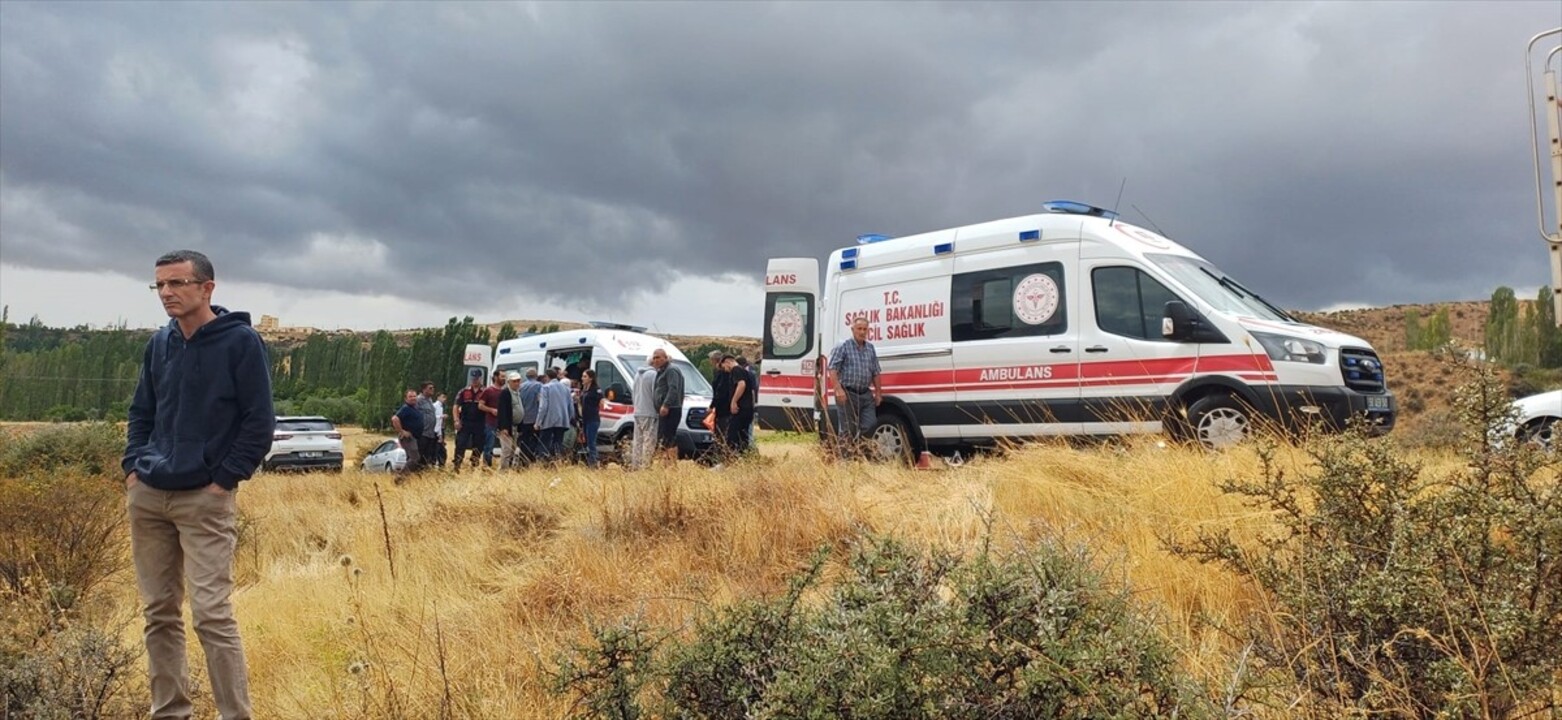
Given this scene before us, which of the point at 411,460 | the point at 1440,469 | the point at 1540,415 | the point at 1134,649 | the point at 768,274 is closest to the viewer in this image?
the point at 1134,649

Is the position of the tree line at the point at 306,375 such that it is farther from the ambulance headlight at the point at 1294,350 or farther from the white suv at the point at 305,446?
the ambulance headlight at the point at 1294,350

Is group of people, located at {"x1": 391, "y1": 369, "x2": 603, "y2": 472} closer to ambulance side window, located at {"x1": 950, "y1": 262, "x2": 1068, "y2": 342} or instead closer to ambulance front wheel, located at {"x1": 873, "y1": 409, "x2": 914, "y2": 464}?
ambulance front wheel, located at {"x1": 873, "y1": 409, "x2": 914, "y2": 464}

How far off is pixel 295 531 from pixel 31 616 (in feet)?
13.1

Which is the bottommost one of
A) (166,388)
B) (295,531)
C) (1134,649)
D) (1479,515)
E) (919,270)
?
(295,531)

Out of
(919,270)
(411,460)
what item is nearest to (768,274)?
(919,270)

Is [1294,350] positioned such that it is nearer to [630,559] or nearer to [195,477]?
[630,559]

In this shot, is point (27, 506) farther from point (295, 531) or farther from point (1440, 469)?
point (1440, 469)

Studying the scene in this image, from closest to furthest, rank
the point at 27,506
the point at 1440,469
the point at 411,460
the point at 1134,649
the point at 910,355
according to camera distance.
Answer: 1. the point at 1134,649
2. the point at 1440,469
3. the point at 27,506
4. the point at 910,355
5. the point at 411,460

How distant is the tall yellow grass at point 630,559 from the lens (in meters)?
3.57

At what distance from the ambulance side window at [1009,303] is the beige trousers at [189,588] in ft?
22.3

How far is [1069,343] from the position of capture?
8.59 m

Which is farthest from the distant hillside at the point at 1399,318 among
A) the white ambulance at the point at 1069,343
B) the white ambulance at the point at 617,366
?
the white ambulance at the point at 1069,343

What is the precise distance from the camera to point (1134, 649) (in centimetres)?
233

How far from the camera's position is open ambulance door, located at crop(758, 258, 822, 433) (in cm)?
1129
